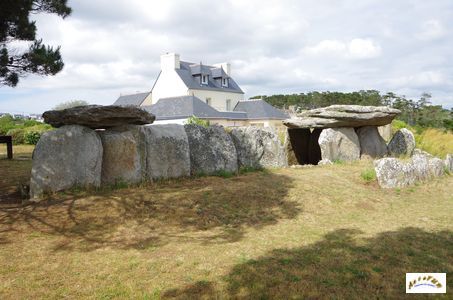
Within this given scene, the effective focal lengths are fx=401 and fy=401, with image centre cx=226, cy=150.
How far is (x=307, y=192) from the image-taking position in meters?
8.31

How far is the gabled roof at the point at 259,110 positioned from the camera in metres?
41.0

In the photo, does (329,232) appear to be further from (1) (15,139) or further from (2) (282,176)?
(1) (15,139)

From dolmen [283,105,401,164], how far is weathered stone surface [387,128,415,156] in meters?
0.29

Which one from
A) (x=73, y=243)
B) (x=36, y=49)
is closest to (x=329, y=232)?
(x=73, y=243)

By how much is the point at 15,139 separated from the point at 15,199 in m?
15.8

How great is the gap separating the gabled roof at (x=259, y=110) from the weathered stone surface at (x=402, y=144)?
1067 inches

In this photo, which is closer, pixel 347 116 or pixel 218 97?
pixel 347 116

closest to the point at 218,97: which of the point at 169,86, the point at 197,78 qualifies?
the point at 197,78

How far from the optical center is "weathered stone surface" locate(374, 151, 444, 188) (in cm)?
934

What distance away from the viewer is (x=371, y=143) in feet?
43.5

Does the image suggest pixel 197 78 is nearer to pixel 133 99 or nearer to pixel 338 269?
pixel 133 99

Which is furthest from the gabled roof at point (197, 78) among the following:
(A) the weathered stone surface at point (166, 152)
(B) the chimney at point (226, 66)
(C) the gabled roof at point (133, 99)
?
(A) the weathered stone surface at point (166, 152)

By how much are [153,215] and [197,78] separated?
1488 inches

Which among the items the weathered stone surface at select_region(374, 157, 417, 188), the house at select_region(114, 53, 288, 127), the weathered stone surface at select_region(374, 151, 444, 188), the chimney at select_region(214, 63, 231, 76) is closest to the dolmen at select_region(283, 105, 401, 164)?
the weathered stone surface at select_region(374, 151, 444, 188)
